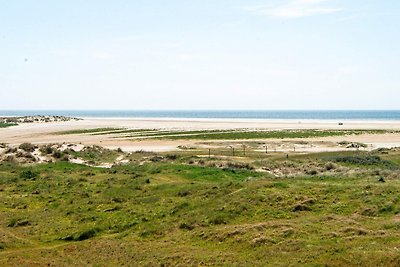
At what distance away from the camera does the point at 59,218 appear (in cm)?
3023

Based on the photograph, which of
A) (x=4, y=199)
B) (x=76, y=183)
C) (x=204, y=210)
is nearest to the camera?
(x=204, y=210)

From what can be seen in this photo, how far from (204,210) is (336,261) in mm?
10922

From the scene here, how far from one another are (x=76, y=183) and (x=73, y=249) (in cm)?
1730

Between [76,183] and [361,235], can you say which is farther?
[76,183]

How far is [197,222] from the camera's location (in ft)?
88.0

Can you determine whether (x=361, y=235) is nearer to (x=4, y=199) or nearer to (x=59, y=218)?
(x=59, y=218)

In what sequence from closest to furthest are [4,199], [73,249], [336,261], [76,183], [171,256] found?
[336,261] < [171,256] < [73,249] < [4,199] < [76,183]

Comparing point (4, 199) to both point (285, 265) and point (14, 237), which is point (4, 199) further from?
point (285, 265)

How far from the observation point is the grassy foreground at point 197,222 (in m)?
21.2

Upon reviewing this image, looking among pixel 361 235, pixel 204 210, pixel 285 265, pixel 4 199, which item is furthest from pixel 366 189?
pixel 4 199

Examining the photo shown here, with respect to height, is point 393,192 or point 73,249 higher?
point 393,192

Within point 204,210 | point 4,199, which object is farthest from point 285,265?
point 4,199

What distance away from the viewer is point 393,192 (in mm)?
29344

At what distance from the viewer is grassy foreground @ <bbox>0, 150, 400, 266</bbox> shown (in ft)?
69.5
